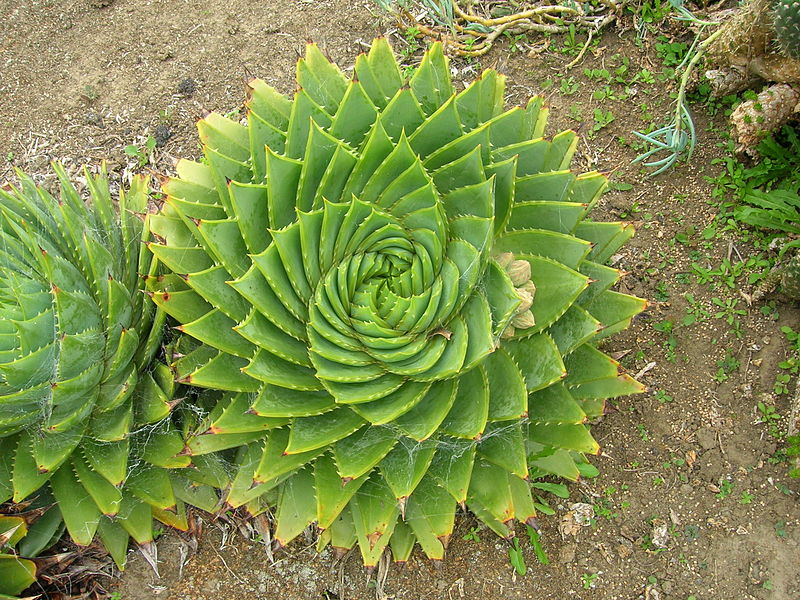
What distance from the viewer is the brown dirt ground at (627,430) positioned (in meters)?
2.82

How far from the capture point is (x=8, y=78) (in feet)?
13.8

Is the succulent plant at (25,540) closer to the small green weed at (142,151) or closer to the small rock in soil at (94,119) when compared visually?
the small green weed at (142,151)

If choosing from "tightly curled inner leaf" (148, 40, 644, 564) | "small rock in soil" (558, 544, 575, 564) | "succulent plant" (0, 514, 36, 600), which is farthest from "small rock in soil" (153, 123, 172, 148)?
"small rock in soil" (558, 544, 575, 564)

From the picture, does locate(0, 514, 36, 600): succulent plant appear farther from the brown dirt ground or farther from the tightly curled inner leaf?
the tightly curled inner leaf

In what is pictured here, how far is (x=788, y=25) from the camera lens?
277 cm

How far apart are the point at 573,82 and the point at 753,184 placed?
1106 mm

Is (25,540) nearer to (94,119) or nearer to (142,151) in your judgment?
(142,151)

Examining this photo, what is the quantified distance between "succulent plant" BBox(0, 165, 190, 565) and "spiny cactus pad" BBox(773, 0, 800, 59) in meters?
2.73

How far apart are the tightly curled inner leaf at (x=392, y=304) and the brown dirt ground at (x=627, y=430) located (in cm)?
60

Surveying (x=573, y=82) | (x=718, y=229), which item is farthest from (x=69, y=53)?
(x=718, y=229)

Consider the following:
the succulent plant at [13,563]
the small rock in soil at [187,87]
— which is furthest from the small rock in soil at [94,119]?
the succulent plant at [13,563]

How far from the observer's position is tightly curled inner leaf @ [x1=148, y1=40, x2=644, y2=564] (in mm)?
2135

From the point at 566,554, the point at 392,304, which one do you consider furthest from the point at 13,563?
the point at 566,554

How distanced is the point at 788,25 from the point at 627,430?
182 cm
